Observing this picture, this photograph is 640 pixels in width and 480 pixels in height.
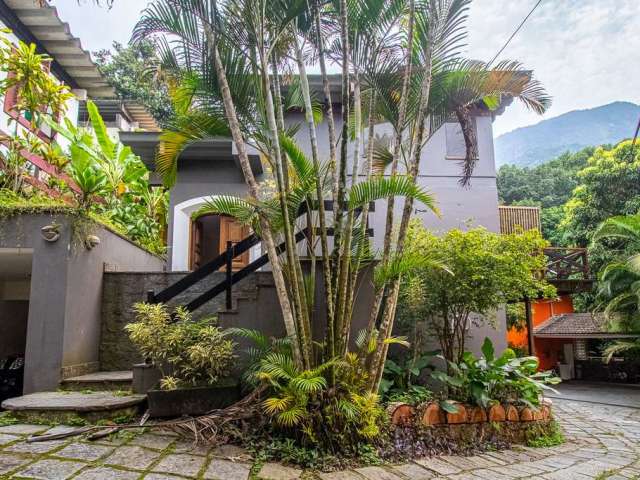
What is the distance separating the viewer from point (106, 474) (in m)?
3.01

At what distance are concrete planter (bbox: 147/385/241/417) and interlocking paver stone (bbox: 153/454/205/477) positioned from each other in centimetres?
73

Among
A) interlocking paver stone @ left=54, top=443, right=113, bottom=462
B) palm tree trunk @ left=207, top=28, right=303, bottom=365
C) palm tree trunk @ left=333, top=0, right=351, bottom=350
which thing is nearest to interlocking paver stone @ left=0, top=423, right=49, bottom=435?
interlocking paver stone @ left=54, top=443, right=113, bottom=462

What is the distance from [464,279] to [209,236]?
669cm

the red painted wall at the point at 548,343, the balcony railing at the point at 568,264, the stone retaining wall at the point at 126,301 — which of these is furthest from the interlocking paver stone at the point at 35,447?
the red painted wall at the point at 548,343

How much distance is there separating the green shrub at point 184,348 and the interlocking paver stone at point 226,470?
1008 millimetres

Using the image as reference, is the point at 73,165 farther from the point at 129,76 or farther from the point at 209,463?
the point at 129,76

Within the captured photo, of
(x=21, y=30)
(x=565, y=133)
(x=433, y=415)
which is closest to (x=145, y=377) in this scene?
Result: (x=433, y=415)

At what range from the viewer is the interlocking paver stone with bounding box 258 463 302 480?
325 centimetres

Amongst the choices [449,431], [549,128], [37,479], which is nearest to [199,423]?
[37,479]

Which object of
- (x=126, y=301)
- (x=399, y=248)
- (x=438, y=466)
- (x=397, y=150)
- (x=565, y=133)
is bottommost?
(x=438, y=466)

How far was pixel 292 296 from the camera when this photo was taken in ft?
14.1

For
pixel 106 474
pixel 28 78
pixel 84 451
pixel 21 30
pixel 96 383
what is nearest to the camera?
pixel 106 474

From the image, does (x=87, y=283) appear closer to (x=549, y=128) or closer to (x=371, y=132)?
(x=371, y=132)

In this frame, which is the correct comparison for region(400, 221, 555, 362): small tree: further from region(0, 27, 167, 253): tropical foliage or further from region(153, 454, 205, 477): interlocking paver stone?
region(0, 27, 167, 253): tropical foliage
